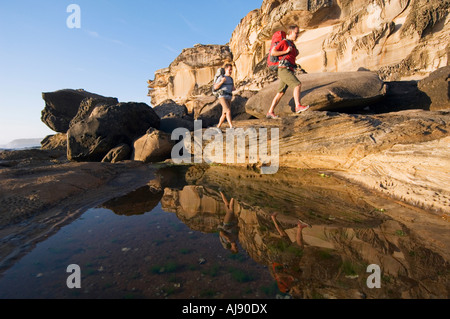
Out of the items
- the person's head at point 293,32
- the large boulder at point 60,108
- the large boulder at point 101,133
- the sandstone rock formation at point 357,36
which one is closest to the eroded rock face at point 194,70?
the sandstone rock formation at point 357,36

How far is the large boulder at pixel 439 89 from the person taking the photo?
5500mm

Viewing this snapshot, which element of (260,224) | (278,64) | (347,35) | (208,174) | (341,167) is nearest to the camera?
(260,224)

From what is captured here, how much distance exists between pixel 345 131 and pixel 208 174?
311 cm

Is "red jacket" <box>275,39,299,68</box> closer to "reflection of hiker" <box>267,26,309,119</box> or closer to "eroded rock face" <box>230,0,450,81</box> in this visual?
"reflection of hiker" <box>267,26,309,119</box>

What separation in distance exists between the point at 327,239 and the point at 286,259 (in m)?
0.54

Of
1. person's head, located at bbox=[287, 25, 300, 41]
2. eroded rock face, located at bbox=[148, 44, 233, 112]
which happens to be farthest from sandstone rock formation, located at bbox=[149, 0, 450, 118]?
eroded rock face, located at bbox=[148, 44, 233, 112]

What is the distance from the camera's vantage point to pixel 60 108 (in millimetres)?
12000

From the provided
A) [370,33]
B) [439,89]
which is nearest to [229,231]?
[439,89]

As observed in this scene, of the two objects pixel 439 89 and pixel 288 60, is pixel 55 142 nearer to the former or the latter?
pixel 288 60

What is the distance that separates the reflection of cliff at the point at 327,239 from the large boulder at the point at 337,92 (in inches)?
102

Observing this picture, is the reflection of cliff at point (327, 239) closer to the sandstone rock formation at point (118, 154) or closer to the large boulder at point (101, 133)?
the sandstone rock formation at point (118, 154)
